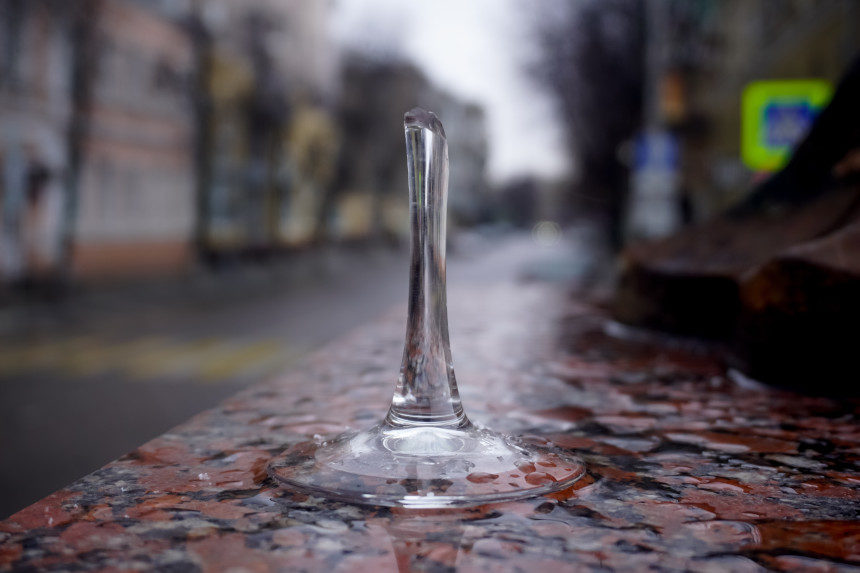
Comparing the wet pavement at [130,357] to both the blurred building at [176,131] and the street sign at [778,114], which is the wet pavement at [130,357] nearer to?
the blurred building at [176,131]

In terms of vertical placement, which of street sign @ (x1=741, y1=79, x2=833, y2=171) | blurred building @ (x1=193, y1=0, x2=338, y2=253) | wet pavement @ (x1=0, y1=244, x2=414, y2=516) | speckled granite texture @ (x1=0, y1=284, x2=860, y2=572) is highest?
blurred building @ (x1=193, y1=0, x2=338, y2=253)

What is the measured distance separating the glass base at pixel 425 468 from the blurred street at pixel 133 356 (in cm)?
91

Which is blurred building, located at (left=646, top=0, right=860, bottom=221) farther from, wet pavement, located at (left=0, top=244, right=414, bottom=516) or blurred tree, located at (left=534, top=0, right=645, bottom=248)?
wet pavement, located at (left=0, top=244, right=414, bottom=516)

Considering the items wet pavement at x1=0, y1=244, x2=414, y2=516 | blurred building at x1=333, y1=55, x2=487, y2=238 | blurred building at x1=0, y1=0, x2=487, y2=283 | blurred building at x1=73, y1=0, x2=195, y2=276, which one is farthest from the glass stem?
blurred building at x1=333, y1=55, x2=487, y2=238

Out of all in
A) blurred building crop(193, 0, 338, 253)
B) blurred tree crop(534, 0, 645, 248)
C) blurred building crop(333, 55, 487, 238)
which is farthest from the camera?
blurred building crop(333, 55, 487, 238)

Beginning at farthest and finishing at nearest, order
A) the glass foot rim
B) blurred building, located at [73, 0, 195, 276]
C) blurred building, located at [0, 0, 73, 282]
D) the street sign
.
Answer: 1. blurred building, located at [73, 0, 195, 276]
2. blurred building, located at [0, 0, 73, 282]
3. the street sign
4. the glass foot rim

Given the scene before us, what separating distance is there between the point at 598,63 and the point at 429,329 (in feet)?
86.4

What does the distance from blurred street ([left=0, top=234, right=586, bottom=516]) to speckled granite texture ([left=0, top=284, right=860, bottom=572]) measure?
61cm

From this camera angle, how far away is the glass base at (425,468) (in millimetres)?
1063

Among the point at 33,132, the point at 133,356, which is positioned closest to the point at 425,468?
the point at 133,356

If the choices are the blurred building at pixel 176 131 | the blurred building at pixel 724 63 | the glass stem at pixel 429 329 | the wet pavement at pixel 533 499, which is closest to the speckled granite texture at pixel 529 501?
the wet pavement at pixel 533 499

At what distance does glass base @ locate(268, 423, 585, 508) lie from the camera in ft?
3.49

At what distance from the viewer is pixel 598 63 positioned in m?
26.3

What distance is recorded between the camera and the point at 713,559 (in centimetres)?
87
